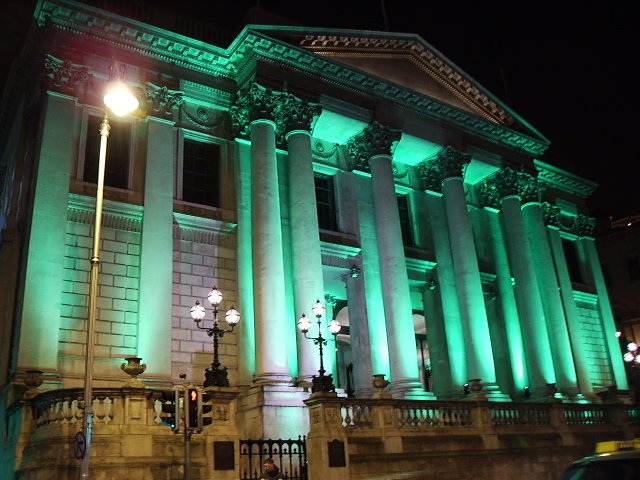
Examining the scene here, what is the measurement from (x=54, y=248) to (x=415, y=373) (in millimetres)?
14361

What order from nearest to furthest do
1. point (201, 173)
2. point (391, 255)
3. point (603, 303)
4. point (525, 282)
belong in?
point (201, 173)
point (391, 255)
point (525, 282)
point (603, 303)

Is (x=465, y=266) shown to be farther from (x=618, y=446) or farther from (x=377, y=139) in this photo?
(x=618, y=446)

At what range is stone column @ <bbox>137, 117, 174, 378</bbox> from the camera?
22062 mm

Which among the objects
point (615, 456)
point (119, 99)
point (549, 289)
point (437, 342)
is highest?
point (549, 289)

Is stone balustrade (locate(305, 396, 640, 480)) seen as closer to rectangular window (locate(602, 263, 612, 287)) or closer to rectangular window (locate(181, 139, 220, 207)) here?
rectangular window (locate(181, 139, 220, 207))

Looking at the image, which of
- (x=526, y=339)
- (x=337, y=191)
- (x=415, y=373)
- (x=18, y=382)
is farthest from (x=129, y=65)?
(x=526, y=339)

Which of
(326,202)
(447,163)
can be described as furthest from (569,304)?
(326,202)

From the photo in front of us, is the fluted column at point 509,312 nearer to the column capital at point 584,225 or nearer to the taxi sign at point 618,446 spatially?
the column capital at point 584,225

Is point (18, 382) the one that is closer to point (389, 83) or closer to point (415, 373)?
point (415, 373)

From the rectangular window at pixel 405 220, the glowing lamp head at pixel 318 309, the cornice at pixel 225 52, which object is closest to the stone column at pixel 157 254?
the cornice at pixel 225 52

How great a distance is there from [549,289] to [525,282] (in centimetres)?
214

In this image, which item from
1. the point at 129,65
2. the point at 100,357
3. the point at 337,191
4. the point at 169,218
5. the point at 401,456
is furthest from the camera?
the point at 337,191

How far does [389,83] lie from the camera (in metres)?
30.3

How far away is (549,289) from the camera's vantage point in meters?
33.8
